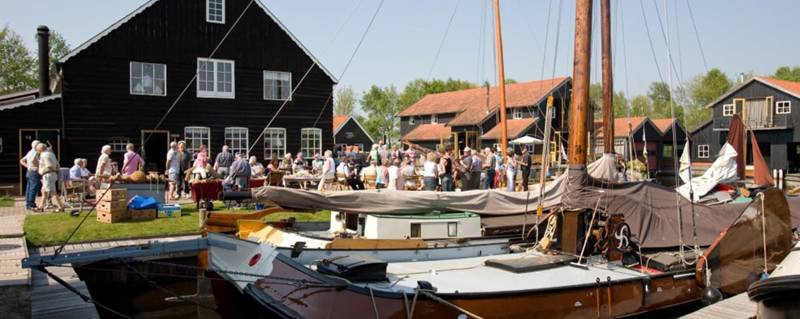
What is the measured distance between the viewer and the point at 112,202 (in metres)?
13.9

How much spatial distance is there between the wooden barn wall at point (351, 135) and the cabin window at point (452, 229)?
121 feet

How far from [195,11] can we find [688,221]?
19.1 m

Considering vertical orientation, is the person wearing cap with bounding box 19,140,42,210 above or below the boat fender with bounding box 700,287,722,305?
above

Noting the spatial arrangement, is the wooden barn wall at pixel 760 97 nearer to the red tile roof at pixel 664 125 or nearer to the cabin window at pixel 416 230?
the red tile roof at pixel 664 125

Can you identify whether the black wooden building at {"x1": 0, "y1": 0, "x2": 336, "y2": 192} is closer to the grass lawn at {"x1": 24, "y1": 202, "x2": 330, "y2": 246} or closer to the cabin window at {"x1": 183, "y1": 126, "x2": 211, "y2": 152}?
the cabin window at {"x1": 183, "y1": 126, "x2": 211, "y2": 152}

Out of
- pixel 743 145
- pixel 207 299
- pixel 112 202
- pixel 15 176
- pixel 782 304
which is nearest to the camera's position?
pixel 782 304

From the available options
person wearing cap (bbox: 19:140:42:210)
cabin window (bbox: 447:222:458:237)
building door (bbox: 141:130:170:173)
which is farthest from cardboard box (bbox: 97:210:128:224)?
building door (bbox: 141:130:170:173)

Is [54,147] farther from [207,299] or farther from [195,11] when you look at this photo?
[207,299]

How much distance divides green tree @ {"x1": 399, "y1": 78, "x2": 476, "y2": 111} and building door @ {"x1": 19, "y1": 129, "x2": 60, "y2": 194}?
200ft

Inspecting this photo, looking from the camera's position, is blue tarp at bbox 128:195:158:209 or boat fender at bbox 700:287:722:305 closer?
boat fender at bbox 700:287:722:305

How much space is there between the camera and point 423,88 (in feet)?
268

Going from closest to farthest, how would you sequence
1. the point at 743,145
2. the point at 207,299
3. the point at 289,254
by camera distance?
the point at 289,254 → the point at 207,299 → the point at 743,145

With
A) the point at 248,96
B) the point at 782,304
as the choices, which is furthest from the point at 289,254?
the point at 248,96

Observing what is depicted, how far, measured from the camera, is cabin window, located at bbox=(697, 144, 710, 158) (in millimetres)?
48769
